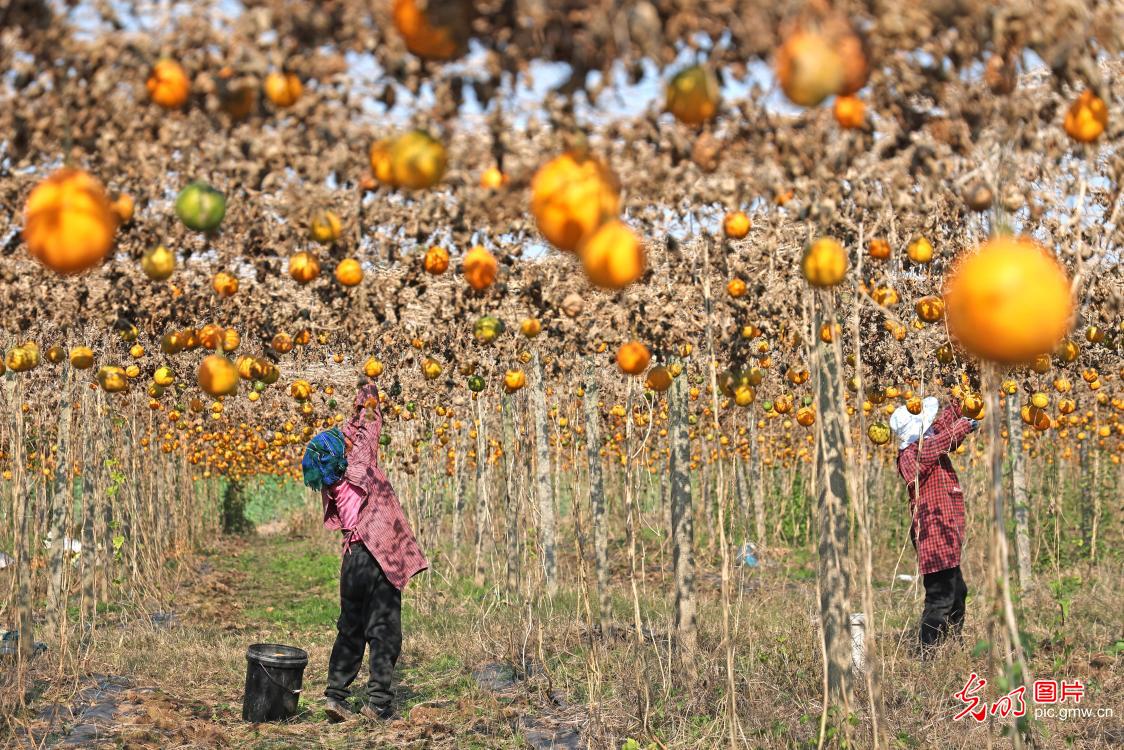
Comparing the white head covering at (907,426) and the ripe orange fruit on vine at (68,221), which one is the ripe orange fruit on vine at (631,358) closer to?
the ripe orange fruit on vine at (68,221)

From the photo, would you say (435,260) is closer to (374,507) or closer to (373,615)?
(374,507)

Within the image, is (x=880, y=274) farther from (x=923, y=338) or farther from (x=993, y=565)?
(x=993, y=565)

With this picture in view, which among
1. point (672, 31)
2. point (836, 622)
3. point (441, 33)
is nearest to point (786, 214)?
point (836, 622)

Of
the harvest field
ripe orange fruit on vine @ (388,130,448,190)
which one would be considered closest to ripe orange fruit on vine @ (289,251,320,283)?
the harvest field

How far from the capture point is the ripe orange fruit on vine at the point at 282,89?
2.33 m

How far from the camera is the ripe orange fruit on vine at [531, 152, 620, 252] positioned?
82.2 inches

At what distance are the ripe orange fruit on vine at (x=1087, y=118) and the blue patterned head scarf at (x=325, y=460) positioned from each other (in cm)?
413

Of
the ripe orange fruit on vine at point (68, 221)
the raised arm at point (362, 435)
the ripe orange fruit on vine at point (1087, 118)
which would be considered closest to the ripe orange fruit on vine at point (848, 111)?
the ripe orange fruit on vine at point (1087, 118)

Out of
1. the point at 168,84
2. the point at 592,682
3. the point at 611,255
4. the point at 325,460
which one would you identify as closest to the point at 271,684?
the point at 325,460

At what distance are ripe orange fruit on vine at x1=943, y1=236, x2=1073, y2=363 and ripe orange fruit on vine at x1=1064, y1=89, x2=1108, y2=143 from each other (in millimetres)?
585

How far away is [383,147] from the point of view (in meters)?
2.35

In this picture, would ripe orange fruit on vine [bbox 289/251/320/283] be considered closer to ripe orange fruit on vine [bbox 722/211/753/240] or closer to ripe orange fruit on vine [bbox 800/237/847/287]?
ripe orange fruit on vine [bbox 722/211/753/240]

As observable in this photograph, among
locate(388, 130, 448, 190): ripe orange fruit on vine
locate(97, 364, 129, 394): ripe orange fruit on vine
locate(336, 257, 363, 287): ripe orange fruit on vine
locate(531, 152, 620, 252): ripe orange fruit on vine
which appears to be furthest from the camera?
locate(97, 364, 129, 394): ripe orange fruit on vine

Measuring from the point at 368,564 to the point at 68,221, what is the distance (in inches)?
138
